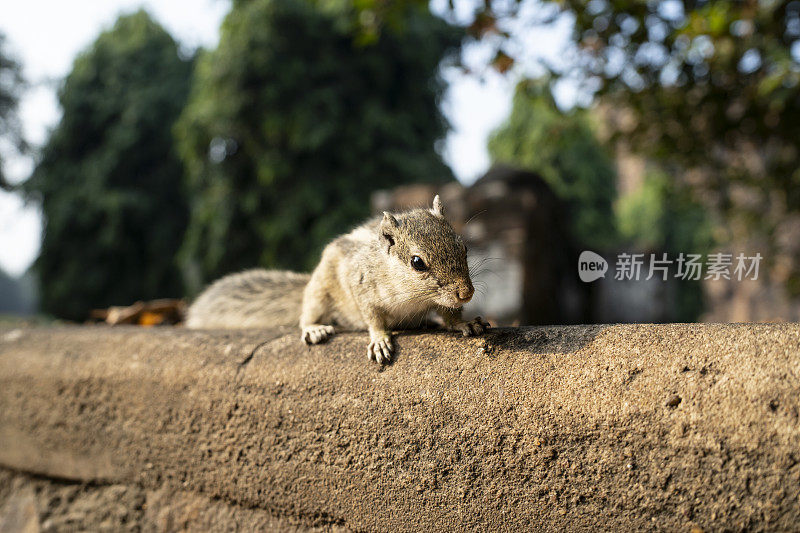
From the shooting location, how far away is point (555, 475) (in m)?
1.17

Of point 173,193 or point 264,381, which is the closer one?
point 264,381

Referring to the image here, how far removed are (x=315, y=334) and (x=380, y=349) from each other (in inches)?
9.8

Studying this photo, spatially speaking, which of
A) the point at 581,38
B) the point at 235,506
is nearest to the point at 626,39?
the point at 581,38

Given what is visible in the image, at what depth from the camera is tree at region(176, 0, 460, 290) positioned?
10.6 m

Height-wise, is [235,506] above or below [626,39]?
below

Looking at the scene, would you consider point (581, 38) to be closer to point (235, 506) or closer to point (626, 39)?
point (626, 39)

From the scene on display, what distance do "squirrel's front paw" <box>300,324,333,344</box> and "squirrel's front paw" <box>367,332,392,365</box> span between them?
185mm

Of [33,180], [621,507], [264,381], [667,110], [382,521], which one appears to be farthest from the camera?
[33,180]

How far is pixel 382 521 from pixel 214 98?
11.1 m

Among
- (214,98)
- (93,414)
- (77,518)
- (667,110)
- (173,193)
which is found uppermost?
(214,98)

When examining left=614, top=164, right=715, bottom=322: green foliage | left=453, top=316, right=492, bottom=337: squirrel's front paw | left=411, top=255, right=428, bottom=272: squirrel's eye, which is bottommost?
left=453, top=316, right=492, bottom=337: squirrel's front paw

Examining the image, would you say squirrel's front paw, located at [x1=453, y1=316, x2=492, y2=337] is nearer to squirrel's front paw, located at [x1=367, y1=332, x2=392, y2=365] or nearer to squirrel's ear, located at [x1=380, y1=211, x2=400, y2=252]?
squirrel's front paw, located at [x1=367, y1=332, x2=392, y2=365]

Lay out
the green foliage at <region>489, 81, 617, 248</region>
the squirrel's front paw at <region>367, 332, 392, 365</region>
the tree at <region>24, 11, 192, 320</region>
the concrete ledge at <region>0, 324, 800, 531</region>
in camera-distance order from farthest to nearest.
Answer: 1. the green foliage at <region>489, 81, 617, 248</region>
2. the tree at <region>24, 11, 192, 320</region>
3. the squirrel's front paw at <region>367, 332, 392, 365</region>
4. the concrete ledge at <region>0, 324, 800, 531</region>
